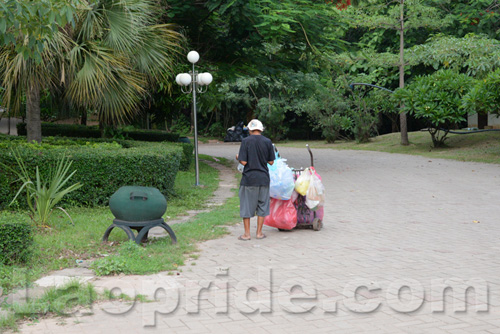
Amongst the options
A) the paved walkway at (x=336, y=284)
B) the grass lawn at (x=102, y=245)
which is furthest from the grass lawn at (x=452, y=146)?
the grass lawn at (x=102, y=245)

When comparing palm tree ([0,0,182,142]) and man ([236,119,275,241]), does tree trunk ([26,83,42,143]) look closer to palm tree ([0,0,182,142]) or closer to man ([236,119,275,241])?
palm tree ([0,0,182,142])

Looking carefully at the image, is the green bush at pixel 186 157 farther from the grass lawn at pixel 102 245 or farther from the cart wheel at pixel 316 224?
the cart wheel at pixel 316 224

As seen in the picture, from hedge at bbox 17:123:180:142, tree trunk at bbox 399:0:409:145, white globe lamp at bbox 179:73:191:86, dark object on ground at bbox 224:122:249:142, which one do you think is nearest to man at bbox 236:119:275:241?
white globe lamp at bbox 179:73:191:86

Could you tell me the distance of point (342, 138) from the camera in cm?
3781

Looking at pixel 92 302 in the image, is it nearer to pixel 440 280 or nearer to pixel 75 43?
pixel 440 280

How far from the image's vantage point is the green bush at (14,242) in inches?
239

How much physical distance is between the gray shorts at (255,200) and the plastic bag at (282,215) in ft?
1.09

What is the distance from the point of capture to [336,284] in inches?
224

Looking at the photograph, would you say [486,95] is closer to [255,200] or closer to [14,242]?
[255,200]

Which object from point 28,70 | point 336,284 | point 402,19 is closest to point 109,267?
point 336,284

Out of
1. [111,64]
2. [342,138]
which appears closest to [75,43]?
[111,64]

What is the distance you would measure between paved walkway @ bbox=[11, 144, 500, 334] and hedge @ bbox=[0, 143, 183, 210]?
258 centimetres

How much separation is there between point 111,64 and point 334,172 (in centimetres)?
869

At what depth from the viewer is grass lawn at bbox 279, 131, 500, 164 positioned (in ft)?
74.2
